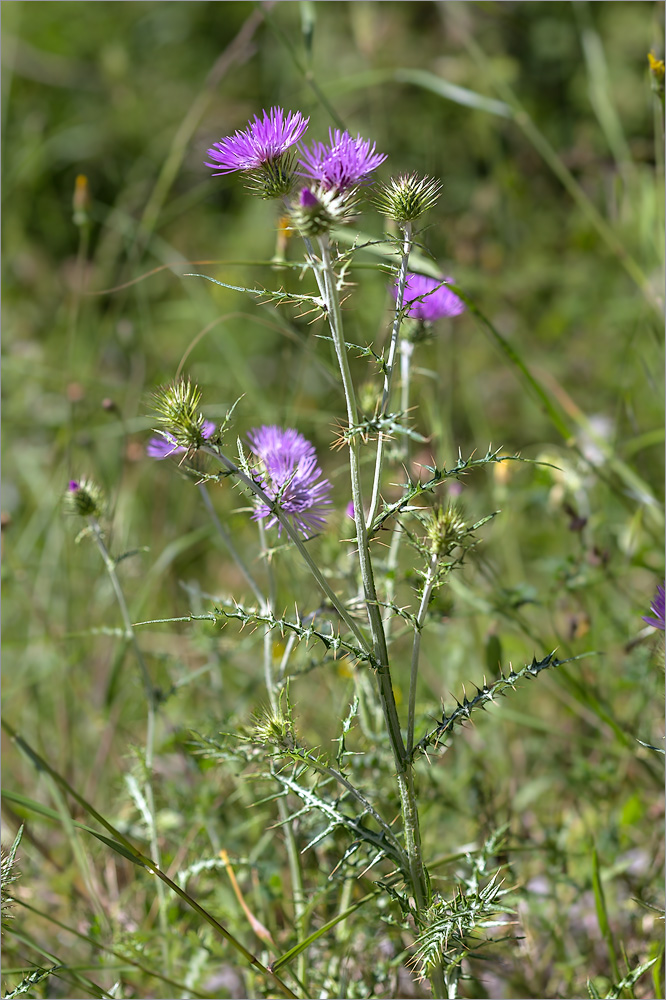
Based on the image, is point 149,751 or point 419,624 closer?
point 419,624

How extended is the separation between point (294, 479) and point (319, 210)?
0.32m

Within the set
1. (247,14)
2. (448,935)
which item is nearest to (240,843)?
(448,935)

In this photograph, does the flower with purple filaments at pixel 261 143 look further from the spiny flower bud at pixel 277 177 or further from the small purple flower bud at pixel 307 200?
the small purple flower bud at pixel 307 200

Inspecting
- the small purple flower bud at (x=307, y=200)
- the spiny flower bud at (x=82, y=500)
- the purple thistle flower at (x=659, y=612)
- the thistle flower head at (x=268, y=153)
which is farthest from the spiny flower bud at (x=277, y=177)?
the purple thistle flower at (x=659, y=612)

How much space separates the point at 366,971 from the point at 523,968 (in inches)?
10.5

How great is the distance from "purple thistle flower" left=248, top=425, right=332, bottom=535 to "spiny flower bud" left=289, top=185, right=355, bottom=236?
262mm

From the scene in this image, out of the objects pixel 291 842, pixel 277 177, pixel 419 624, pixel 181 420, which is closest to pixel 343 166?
pixel 277 177

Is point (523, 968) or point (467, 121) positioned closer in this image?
point (523, 968)

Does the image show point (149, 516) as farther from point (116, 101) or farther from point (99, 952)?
point (116, 101)

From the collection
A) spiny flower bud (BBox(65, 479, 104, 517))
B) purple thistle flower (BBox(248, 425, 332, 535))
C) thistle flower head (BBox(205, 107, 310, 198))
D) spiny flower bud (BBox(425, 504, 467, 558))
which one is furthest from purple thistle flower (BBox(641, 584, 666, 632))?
spiny flower bud (BBox(65, 479, 104, 517))

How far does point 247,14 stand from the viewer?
365cm

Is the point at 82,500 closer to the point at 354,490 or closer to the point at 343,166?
the point at 354,490

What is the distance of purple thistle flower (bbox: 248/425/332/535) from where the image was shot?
932mm

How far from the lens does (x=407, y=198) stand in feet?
2.69
